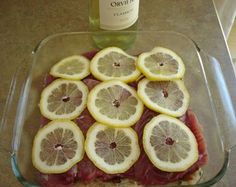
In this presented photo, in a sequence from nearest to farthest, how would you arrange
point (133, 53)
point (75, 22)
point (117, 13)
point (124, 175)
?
point (124, 175), point (117, 13), point (133, 53), point (75, 22)

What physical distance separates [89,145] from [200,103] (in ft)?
0.86

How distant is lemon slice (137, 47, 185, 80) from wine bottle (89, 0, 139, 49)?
0.25 feet

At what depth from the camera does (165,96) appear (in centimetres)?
78

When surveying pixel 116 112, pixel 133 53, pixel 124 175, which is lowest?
pixel 124 175

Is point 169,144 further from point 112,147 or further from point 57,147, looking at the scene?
Result: point 57,147


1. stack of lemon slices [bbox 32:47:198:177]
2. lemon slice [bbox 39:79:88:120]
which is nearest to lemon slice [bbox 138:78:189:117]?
stack of lemon slices [bbox 32:47:198:177]

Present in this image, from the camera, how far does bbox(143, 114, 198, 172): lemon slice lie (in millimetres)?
691

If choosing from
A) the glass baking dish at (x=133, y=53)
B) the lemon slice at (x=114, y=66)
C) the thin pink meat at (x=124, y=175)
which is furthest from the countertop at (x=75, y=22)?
the thin pink meat at (x=124, y=175)

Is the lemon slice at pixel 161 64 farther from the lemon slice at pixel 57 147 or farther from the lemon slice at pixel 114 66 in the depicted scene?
the lemon slice at pixel 57 147

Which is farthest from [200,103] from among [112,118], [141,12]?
[141,12]

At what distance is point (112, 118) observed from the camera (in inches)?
28.8

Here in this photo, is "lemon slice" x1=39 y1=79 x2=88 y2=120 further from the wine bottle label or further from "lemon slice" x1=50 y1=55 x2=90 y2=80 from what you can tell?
the wine bottle label

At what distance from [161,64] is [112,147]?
0.72 feet

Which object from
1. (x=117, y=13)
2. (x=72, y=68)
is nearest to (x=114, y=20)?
(x=117, y=13)
